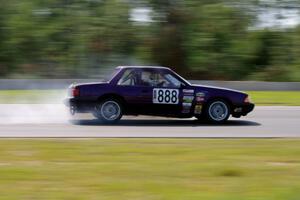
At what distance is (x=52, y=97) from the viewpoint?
85.5ft

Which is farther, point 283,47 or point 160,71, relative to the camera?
point 283,47

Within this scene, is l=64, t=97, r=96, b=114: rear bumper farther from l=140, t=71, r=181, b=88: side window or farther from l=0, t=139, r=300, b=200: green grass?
l=0, t=139, r=300, b=200: green grass

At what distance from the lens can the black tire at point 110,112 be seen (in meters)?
15.0

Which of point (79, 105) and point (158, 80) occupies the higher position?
→ point (158, 80)

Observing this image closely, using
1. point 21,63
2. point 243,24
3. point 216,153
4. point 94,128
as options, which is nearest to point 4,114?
point 94,128

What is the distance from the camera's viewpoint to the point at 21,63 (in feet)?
127

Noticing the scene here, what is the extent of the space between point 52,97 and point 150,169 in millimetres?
17943

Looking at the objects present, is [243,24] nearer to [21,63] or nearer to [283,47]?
[283,47]

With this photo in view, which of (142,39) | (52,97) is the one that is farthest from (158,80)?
(142,39)

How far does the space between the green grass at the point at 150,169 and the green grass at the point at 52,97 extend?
12.6m

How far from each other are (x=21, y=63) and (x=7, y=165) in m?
30.4

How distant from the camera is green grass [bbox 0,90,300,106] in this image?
2425cm

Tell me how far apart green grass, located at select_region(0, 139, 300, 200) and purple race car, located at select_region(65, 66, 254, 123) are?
3.18 m

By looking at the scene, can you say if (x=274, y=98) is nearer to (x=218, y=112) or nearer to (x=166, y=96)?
(x=218, y=112)
